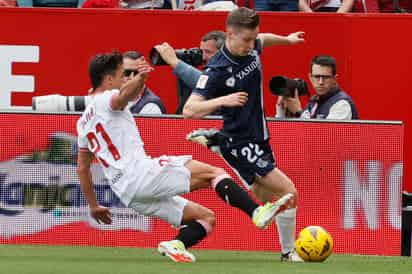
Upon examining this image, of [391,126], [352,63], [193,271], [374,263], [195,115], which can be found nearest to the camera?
[193,271]

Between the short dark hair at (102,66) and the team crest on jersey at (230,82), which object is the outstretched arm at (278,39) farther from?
the short dark hair at (102,66)

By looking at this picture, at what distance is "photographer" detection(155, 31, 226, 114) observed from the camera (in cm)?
1090

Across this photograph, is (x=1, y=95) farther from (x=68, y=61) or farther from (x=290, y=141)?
(x=290, y=141)

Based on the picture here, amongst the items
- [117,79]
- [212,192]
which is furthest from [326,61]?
[117,79]

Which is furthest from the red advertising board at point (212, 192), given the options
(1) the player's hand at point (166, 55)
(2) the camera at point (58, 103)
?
(1) the player's hand at point (166, 55)

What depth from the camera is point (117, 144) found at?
10.3 m

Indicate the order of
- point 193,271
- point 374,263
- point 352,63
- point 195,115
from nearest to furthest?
point 193,271
point 195,115
point 374,263
point 352,63

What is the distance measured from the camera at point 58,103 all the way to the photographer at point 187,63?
3.35 feet

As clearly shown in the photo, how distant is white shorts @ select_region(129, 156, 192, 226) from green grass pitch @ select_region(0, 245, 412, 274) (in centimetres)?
41

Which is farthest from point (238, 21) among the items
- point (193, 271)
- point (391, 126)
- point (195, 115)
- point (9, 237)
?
point (9, 237)

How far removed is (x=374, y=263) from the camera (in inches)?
431

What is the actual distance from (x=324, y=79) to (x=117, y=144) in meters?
3.26

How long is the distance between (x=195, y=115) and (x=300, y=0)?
4752 millimetres

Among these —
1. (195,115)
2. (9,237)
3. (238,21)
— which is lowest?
(9,237)
